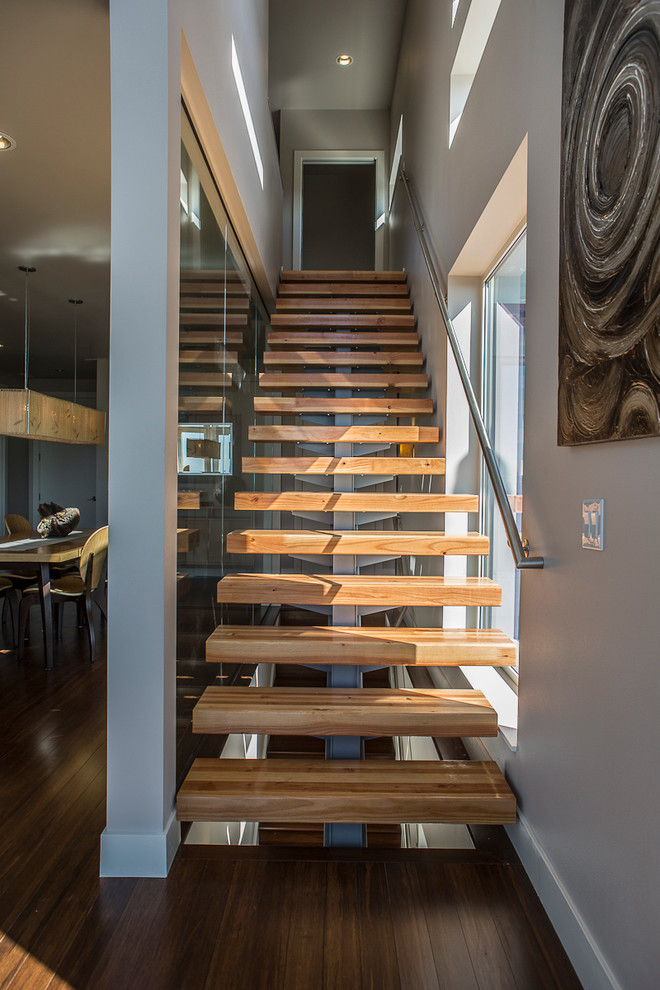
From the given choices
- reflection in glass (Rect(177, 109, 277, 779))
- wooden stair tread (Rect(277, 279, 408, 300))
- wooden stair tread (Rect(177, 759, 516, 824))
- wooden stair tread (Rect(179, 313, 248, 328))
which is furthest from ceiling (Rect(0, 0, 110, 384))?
wooden stair tread (Rect(177, 759, 516, 824))

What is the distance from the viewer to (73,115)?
10.5ft

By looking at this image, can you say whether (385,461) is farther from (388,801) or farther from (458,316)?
(388,801)

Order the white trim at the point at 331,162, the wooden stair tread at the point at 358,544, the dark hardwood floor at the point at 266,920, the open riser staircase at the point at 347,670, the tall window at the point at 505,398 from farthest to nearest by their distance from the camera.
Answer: the white trim at the point at 331,162 < the tall window at the point at 505,398 < the wooden stair tread at the point at 358,544 < the open riser staircase at the point at 347,670 < the dark hardwood floor at the point at 266,920

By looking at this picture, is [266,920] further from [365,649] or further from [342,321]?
[342,321]

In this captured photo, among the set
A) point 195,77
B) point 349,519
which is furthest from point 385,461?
point 195,77

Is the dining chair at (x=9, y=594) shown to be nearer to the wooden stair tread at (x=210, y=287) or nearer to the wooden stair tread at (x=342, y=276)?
the wooden stair tread at (x=210, y=287)

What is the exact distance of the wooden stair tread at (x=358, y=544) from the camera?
263 centimetres

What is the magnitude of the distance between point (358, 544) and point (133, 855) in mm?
1357

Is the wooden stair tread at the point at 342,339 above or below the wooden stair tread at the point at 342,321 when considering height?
below

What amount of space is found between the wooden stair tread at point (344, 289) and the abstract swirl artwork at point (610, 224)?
3.72m

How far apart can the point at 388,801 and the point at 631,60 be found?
77.8 inches

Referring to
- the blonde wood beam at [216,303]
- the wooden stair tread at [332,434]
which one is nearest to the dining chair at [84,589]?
the wooden stair tread at [332,434]

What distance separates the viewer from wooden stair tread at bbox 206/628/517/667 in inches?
90.7

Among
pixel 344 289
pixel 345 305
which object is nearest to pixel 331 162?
pixel 344 289
